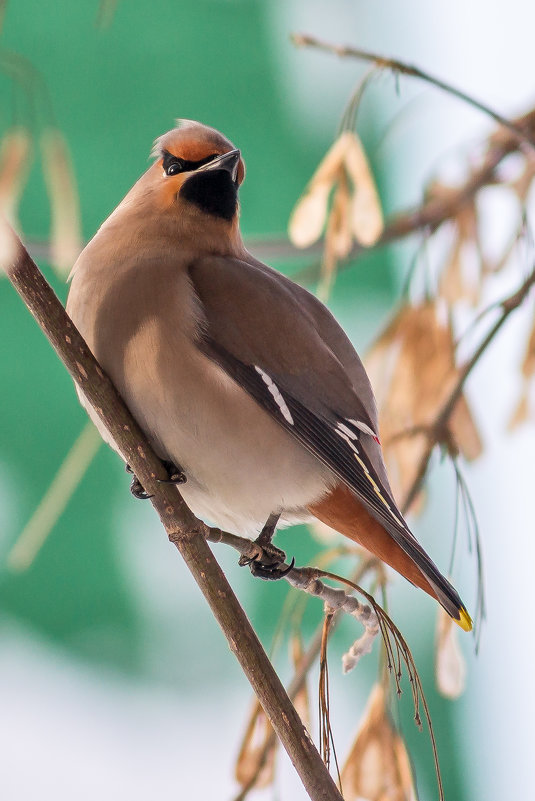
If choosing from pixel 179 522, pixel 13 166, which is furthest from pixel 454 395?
pixel 13 166

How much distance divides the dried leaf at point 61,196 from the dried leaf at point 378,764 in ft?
1.90

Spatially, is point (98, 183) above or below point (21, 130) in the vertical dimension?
below

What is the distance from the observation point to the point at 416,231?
5.39ft

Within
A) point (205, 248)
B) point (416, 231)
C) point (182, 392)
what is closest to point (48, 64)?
point (416, 231)

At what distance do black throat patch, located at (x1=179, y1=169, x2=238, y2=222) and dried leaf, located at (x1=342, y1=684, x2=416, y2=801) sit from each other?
610 mm

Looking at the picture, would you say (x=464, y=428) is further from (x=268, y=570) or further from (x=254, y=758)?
(x=254, y=758)

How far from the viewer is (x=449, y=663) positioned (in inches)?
45.1

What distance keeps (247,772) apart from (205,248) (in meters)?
0.60

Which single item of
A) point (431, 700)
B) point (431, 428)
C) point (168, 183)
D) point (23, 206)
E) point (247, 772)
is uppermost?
point (168, 183)

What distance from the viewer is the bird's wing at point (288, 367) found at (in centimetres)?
113

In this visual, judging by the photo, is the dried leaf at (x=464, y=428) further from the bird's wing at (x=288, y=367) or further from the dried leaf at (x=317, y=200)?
the dried leaf at (x=317, y=200)

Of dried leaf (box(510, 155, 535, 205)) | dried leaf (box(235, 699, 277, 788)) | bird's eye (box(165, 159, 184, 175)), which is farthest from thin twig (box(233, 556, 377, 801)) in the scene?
dried leaf (box(510, 155, 535, 205))

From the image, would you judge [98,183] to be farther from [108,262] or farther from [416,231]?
[108,262]

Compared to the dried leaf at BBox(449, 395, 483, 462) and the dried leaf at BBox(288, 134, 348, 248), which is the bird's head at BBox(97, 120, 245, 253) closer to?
the dried leaf at BBox(288, 134, 348, 248)
